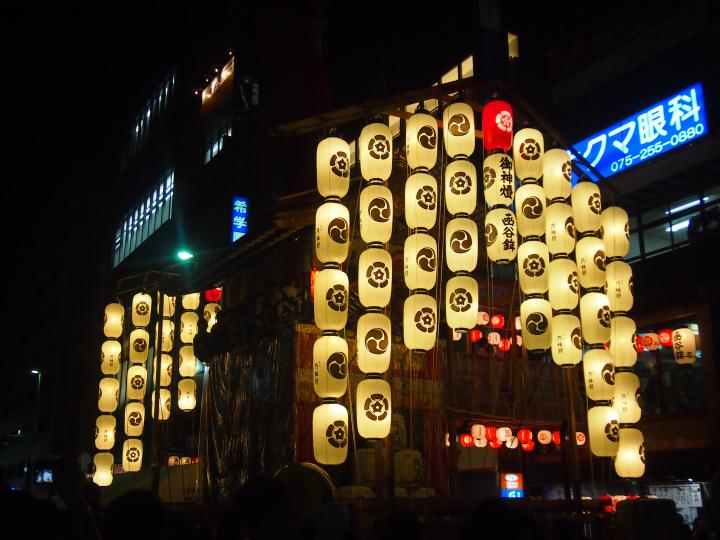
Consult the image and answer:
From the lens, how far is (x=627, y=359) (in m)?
12.0

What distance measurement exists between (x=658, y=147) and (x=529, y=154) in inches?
481

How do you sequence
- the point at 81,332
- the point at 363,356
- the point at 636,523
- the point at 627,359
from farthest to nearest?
the point at 81,332 < the point at 627,359 < the point at 363,356 < the point at 636,523

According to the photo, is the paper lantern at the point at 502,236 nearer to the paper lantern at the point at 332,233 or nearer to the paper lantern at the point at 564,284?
the paper lantern at the point at 564,284

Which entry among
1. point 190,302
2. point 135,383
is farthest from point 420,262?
point 135,383

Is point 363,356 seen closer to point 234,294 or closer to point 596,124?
point 234,294

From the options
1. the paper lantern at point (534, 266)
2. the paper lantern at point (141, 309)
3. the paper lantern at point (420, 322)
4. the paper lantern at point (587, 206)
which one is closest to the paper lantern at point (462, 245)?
the paper lantern at point (420, 322)

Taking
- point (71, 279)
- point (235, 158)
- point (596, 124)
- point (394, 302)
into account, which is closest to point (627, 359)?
point (394, 302)

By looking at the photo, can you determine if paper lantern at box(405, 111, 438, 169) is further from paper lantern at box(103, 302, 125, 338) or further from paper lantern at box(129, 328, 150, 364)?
paper lantern at box(103, 302, 125, 338)

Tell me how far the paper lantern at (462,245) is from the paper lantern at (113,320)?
12188 millimetres

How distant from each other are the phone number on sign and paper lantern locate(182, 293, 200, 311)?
47.2 feet

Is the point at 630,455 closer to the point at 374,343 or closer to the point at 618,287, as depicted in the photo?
the point at 618,287

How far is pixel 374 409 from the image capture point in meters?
10.2

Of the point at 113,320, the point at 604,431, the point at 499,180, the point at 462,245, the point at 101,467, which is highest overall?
the point at 499,180

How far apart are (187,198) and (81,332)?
9.59 m
